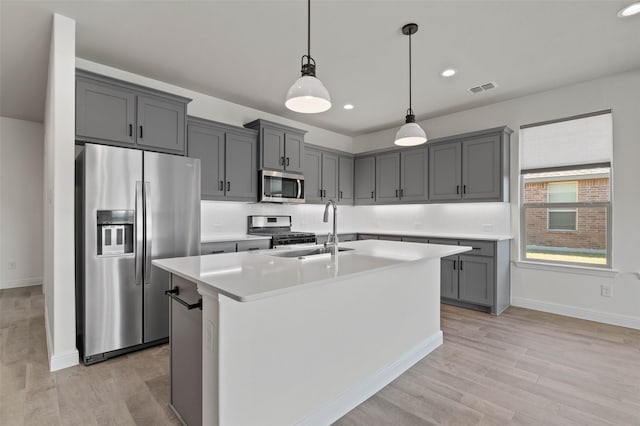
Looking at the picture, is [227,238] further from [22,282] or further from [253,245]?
[22,282]

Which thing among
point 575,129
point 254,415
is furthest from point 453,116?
point 254,415

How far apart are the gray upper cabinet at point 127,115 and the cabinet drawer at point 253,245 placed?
123cm

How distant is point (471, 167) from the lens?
4.34 m

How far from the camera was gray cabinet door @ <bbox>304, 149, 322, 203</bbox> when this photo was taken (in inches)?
199

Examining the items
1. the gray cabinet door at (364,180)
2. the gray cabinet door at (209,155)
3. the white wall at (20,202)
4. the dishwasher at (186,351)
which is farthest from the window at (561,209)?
the white wall at (20,202)

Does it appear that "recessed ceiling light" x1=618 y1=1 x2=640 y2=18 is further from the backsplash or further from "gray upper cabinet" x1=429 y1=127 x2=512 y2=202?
the backsplash

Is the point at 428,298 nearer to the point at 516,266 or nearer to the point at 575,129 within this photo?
the point at 516,266

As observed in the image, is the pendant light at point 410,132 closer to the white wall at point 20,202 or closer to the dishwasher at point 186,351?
the dishwasher at point 186,351

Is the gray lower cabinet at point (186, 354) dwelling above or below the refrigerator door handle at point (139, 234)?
below

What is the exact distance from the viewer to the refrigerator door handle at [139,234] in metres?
2.81

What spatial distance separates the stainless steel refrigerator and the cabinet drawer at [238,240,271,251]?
78 centimetres

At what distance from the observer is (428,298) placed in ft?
9.45

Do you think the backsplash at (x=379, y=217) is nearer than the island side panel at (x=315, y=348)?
No

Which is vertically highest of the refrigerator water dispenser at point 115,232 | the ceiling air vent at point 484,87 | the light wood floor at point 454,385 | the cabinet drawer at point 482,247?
the ceiling air vent at point 484,87
